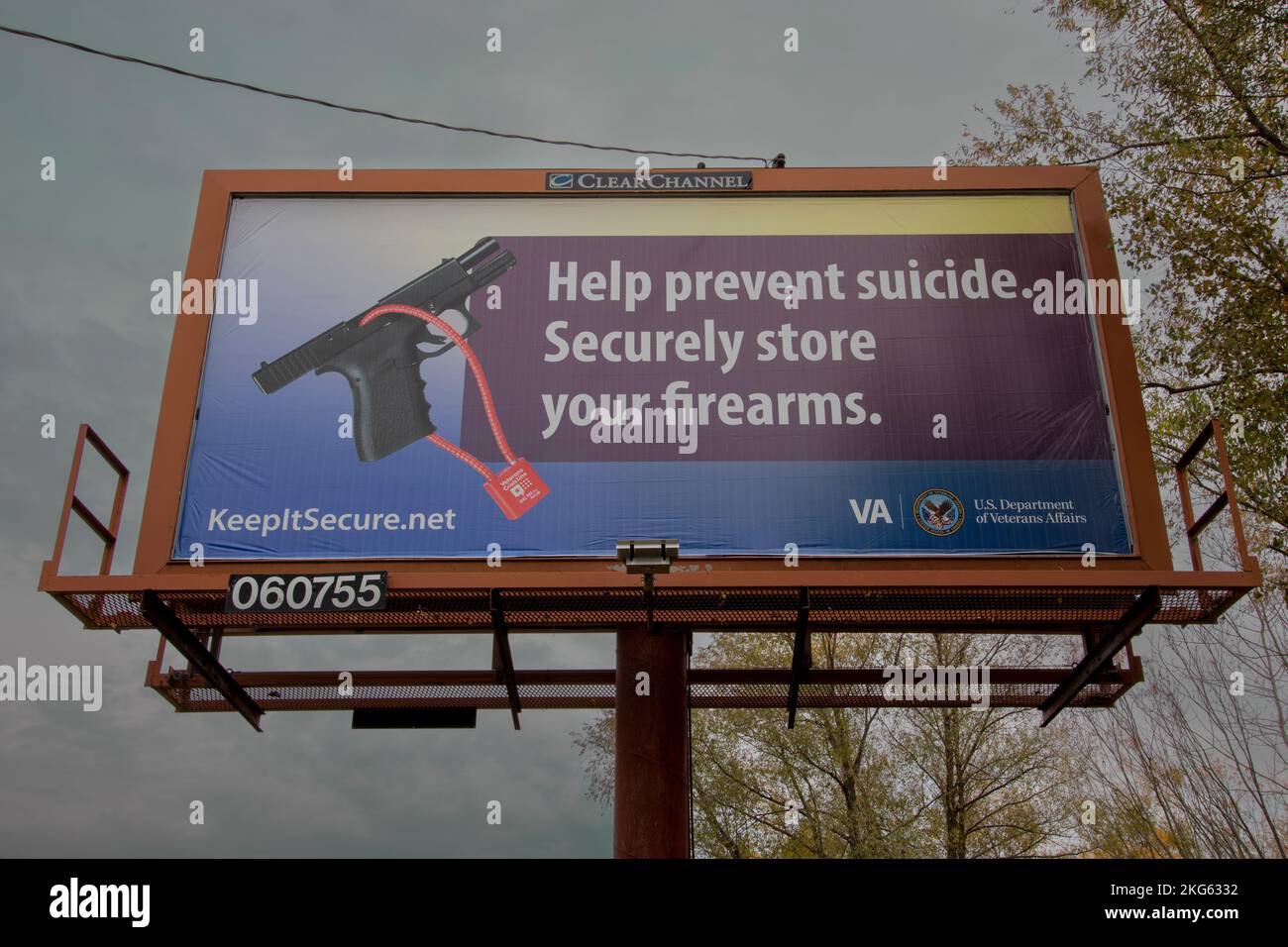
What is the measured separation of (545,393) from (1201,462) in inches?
360

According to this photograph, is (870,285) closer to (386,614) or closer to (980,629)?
(980,629)

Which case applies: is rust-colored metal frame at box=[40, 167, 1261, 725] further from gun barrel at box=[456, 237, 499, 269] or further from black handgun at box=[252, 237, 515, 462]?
gun barrel at box=[456, 237, 499, 269]

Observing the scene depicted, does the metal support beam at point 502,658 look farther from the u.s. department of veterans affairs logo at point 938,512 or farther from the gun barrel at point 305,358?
the u.s. department of veterans affairs logo at point 938,512

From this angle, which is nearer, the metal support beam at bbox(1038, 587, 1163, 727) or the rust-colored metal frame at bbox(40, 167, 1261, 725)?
the metal support beam at bbox(1038, 587, 1163, 727)

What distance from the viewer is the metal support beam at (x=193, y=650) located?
9.77 m

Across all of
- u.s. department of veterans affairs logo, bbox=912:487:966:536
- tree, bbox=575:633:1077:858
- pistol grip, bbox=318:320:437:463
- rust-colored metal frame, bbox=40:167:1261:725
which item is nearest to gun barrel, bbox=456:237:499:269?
pistol grip, bbox=318:320:437:463

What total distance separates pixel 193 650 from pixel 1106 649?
7.98 m

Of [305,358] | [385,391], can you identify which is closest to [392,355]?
[385,391]

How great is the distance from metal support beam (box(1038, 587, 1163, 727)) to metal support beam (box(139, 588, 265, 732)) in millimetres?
7511

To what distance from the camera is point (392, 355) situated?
37.2 ft

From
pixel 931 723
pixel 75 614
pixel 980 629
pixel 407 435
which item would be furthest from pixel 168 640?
pixel 931 723

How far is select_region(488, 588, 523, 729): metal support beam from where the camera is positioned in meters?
9.91

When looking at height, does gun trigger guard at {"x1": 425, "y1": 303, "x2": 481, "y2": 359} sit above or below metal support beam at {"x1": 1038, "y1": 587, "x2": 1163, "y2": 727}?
above

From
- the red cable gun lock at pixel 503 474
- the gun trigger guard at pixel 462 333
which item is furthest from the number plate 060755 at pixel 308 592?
the gun trigger guard at pixel 462 333
